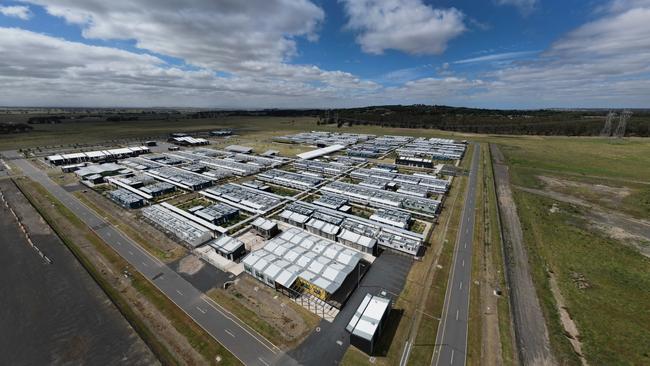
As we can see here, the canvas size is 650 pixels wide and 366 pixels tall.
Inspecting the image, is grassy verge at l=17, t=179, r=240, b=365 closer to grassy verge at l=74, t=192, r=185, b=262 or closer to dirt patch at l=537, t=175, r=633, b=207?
grassy verge at l=74, t=192, r=185, b=262

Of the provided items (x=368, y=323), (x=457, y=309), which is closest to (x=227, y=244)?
(x=368, y=323)

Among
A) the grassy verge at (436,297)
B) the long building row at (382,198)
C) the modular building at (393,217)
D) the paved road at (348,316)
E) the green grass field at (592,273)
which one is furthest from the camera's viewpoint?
the long building row at (382,198)

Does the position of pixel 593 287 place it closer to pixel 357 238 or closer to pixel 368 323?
pixel 357 238

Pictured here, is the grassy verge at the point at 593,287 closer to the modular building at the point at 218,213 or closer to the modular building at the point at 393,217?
the modular building at the point at 393,217

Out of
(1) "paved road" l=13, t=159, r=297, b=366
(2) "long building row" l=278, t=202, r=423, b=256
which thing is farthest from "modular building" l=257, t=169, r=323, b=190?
(1) "paved road" l=13, t=159, r=297, b=366

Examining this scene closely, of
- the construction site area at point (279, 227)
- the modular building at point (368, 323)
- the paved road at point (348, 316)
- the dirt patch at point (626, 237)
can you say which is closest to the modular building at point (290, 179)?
the construction site area at point (279, 227)

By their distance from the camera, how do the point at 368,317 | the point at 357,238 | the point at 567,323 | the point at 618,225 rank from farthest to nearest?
the point at 618,225, the point at 357,238, the point at 567,323, the point at 368,317
